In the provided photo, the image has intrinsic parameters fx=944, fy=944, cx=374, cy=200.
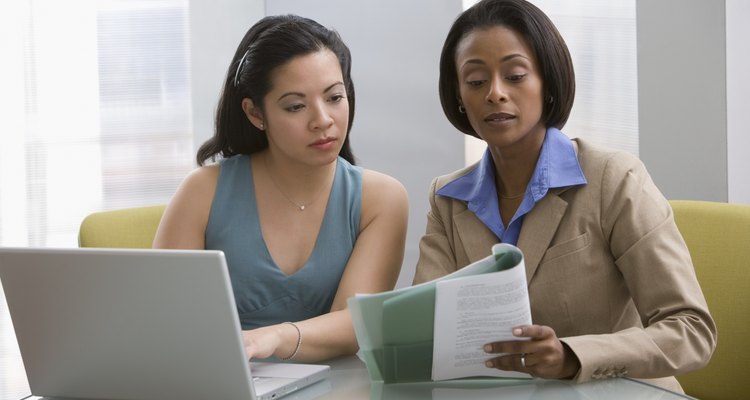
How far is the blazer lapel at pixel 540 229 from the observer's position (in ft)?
6.02

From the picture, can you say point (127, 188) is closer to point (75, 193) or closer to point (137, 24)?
point (75, 193)

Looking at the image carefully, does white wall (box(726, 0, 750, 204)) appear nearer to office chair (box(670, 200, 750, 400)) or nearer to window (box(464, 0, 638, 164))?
window (box(464, 0, 638, 164))

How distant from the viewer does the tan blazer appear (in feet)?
5.47

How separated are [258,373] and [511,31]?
0.83 meters

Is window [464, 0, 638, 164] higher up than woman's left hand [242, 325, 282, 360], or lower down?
higher up

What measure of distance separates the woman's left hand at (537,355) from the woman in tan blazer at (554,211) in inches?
5.0

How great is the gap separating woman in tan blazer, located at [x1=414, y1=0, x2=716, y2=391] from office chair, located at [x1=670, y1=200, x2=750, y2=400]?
31 cm

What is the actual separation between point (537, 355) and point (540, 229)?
0.40 meters

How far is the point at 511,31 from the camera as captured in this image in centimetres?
188

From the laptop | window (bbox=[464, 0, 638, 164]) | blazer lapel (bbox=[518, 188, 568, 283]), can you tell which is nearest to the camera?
the laptop

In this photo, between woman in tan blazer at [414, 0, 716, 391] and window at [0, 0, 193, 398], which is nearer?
woman in tan blazer at [414, 0, 716, 391]

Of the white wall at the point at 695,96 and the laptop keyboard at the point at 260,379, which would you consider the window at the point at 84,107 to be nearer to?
the white wall at the point at 695,96

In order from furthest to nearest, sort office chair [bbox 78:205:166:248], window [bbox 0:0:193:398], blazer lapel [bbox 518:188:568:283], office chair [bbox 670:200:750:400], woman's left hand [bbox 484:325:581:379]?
window [bbox 0:0:193:398] < office chair [bbox 78:205:166:248] < office chair [bbox 670:200:750:400] < blazer lapel [bbox 518:188:568:283] < woman's left hand [bbox 484:325:581:379]

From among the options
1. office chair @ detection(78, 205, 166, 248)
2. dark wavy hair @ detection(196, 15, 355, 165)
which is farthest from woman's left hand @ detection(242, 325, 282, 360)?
office chair @ detection(78, 205, 166, 248)
